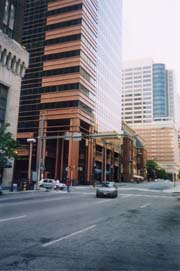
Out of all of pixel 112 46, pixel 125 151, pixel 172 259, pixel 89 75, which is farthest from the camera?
pixel 125 151

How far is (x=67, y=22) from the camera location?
2835 inches

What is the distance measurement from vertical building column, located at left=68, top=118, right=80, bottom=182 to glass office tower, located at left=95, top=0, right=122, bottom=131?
50.1ft

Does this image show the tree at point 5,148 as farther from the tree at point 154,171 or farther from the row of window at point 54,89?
the tree at point 154,171

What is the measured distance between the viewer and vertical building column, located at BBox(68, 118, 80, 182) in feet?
215

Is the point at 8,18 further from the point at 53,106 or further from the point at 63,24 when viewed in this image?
the point at 63,24

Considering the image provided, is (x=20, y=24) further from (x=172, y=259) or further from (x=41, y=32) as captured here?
(x=172, y=259)

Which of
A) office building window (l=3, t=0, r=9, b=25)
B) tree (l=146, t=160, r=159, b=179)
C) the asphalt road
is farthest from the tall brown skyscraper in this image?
tree (l=146, t=160, r=159, b=179)

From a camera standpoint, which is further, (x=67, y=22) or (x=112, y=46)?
(x=112, y=46)

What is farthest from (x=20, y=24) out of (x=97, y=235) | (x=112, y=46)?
(x=112, y=46)

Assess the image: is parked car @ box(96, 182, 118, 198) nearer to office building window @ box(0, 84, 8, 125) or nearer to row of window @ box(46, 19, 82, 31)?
office building window @ box(0, 84, 8, 125)

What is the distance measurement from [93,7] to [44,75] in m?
24.1

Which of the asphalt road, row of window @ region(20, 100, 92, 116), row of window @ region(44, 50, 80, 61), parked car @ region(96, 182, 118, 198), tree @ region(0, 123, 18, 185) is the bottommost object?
the asphalt road

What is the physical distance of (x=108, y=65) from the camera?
3750 inches

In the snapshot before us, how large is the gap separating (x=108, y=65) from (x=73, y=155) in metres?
40.7
